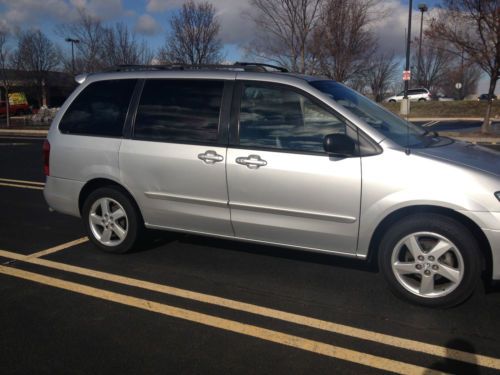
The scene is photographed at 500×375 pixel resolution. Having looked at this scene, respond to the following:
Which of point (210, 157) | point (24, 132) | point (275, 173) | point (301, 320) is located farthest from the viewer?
point (24, 132)

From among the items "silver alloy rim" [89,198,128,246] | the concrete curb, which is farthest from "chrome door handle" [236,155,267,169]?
the concrete curb

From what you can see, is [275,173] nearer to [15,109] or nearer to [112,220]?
[112,220]

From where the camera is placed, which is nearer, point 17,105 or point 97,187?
point 97,187

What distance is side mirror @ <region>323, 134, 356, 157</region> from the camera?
3654 millimetres

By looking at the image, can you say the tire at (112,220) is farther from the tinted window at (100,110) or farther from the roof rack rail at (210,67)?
the roof rack rail at (210,67)

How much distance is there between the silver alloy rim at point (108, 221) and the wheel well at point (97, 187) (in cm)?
14

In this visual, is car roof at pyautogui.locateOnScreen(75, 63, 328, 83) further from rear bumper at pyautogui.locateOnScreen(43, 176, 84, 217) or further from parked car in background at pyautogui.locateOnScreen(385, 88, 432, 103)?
parked car in background at pyautogui.locateOnScreen(385, 88, 432, 103)

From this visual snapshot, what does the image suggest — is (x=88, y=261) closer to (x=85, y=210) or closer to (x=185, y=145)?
(x=85, y=210)

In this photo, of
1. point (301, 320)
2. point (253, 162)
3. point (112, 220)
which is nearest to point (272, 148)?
point (253, 162)

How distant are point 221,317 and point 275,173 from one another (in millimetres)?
1231

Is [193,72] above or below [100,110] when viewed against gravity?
above

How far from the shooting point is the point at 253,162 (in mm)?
4031

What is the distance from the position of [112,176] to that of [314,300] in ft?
7.55

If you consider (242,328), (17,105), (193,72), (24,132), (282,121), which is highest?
(17,105)
